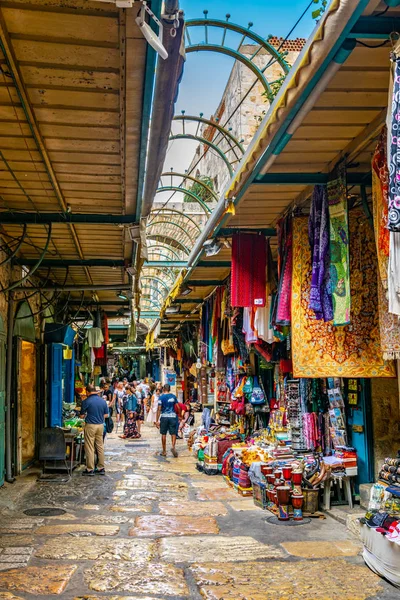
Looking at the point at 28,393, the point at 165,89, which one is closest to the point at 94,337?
the point at 28,393

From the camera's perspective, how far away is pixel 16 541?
21.1ft

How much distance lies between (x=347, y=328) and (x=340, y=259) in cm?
102

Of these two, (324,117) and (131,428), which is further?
(131,428)

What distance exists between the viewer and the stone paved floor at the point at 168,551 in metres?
4.95

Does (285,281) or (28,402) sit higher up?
(285,281)

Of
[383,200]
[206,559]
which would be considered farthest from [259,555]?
[383,200]

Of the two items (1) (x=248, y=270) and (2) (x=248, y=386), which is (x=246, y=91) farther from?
(1) (x=248, y=270)

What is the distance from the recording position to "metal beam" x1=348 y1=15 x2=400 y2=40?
3298mm

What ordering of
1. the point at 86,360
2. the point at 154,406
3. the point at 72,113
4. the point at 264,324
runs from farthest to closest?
the point at 154,406
the point at 86,360
the point at 264,324
the point at 72,113

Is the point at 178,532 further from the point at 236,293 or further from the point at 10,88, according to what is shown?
the point at 10,88

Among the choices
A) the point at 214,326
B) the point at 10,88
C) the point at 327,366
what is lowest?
the point at 327,366

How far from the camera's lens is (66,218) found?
7.44 metres

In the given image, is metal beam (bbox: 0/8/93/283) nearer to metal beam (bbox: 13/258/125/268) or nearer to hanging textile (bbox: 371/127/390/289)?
hanging textile (bbox: 371/127/390/289)

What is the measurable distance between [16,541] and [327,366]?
3.96 m
